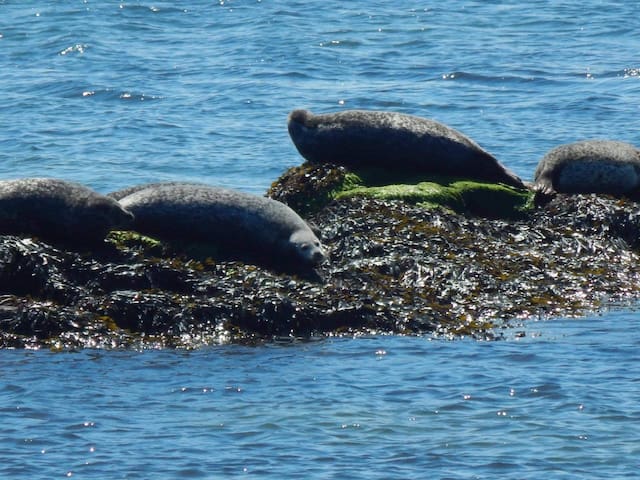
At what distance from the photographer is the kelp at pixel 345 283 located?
7770 mm

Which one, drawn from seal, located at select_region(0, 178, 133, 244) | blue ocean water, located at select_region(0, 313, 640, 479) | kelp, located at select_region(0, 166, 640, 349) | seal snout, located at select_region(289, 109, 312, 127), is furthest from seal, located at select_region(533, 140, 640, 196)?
seal, located at select_region(0, 178, 133, 244)

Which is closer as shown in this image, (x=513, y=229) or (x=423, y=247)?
(x=423, y=247)

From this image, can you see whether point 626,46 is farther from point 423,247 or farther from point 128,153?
point 423,247

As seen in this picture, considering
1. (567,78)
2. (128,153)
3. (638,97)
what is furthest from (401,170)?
(567,78)

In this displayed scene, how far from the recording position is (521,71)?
19531mm

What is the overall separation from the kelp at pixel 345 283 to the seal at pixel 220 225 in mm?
177

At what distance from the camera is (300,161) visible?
15477 millimetres

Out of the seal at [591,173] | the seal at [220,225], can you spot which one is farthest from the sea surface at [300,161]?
the seal at [591,173]

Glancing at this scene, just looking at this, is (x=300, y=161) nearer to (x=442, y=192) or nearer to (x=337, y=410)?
(x=442, y=192)

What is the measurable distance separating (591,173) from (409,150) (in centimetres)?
134

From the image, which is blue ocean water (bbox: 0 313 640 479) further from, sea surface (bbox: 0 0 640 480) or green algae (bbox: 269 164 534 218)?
green algae (bbox: 269 164 534 218)

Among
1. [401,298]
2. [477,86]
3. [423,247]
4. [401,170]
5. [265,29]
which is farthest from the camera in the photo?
[265,29]

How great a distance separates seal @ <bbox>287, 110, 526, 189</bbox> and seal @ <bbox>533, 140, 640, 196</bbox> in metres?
0.27

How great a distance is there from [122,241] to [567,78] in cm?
1155
